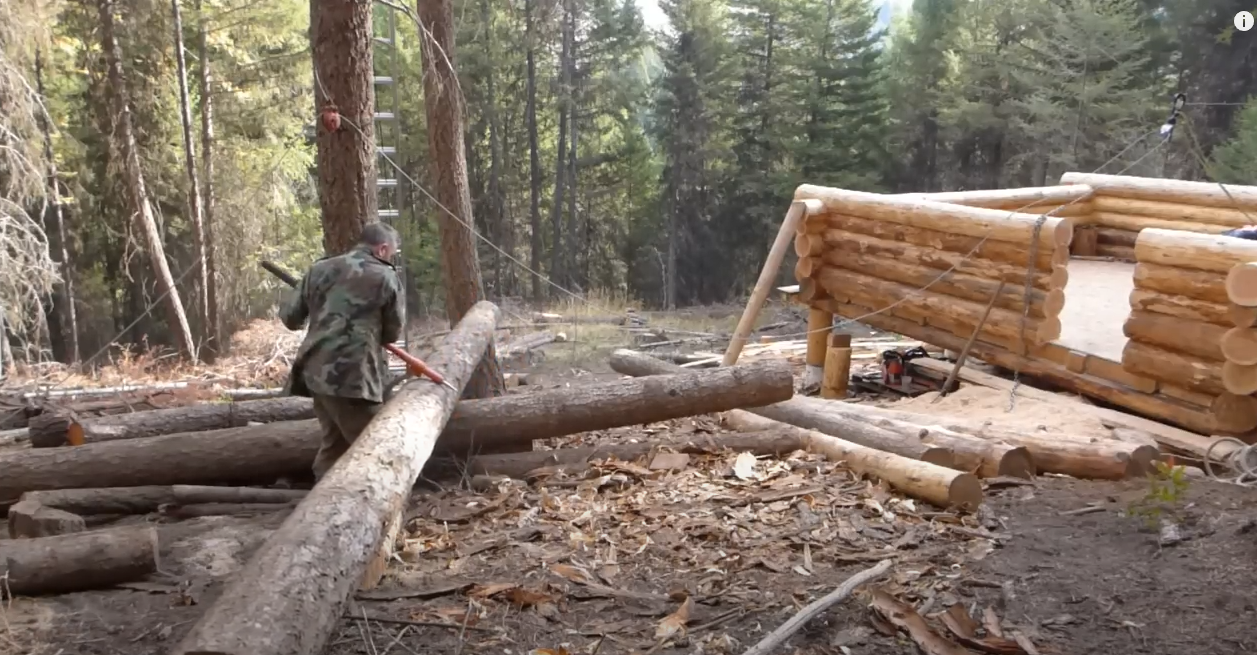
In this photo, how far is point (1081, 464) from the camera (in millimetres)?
5992

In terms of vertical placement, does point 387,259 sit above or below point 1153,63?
below

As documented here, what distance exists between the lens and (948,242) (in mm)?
9008

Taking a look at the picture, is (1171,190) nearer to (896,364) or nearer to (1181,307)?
(896,364)

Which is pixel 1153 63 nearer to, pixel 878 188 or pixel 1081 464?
pixel 878 188

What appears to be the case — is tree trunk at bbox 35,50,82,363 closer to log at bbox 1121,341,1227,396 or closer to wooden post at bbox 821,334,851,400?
wooden post at bbox 821,334,851,400

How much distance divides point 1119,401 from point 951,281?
202 centimetres

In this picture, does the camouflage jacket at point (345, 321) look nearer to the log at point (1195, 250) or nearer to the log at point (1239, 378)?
the log at point (1195, 250)

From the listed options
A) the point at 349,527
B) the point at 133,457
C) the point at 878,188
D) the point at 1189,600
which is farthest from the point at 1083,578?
the point at 878,188

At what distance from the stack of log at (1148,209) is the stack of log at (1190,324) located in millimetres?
2914

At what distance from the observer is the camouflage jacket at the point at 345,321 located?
5.59m

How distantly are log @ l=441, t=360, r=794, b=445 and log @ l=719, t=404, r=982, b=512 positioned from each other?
1.72ft

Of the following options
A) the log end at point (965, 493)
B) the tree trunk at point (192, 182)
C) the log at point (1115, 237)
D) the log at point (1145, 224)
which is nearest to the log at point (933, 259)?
the log at point (1145, 224)

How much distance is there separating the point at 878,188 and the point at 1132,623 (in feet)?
102

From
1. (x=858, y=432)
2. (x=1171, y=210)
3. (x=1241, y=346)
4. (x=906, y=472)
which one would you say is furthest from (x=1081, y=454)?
(x=1171, y=210)
